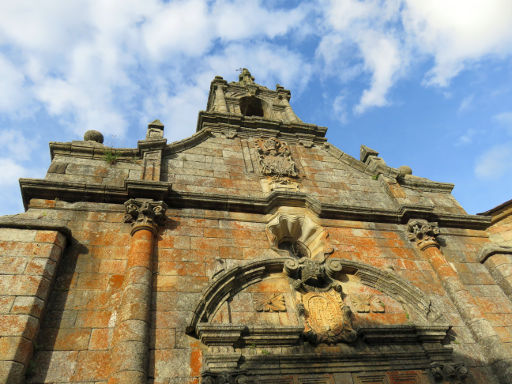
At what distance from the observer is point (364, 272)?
25.5 ft

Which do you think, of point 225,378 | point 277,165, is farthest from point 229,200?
point 225,378

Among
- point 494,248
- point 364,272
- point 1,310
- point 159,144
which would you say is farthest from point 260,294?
point 494,248

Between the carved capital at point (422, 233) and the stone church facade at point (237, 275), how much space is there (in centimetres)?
4

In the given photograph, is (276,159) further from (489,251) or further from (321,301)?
(489,251)

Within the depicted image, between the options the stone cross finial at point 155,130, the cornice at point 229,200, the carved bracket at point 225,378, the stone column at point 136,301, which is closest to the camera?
the stone column at point 136,301

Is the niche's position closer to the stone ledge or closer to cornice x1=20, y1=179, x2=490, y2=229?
cornice x1=20, y1=179, x2=490, y2=229

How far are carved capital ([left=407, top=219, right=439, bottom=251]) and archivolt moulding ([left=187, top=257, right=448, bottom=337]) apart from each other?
1.53 m

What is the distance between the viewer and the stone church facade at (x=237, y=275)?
18.5ft

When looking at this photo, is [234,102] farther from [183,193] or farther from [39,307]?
[39,307]

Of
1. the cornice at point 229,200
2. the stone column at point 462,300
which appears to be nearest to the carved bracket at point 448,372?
the stone column at point 462,300

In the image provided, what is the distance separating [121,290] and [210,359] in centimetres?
191

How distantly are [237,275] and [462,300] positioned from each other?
181 inches

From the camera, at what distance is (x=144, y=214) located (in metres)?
7.35

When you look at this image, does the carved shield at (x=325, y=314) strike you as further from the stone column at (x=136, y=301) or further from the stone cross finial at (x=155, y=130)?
the stone cross finial at (x=155, y=130)
